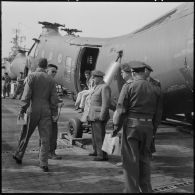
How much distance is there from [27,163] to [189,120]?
6227mm

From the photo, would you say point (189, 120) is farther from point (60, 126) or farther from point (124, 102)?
point (124, 102)

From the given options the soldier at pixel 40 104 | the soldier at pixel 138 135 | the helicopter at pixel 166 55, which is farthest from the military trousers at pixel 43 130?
the helicopter at pixel 166 55

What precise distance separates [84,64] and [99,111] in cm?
533

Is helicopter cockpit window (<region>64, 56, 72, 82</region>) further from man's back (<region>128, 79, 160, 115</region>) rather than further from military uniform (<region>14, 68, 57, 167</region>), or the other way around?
man's back (<region>128, 79, 160, 115</region>)

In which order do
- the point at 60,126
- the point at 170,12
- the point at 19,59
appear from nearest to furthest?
the point at 170,12
the point at 60,126
the point at 19,59

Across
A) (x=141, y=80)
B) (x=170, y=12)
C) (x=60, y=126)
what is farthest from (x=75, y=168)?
(x=60, y=126)

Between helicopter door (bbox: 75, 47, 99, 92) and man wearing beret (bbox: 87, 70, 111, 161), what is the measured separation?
4471 mm

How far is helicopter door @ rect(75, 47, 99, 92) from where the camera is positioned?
1172 cm

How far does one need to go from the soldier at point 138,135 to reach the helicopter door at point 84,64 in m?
7.06

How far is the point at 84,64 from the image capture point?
12203 millimetres

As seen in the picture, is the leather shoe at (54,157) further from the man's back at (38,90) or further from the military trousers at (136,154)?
the military trousers at (136,154)

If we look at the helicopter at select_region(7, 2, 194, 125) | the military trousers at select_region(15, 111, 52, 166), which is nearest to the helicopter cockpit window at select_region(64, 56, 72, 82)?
the helicopter at select_region(7, 2, 194, 125)

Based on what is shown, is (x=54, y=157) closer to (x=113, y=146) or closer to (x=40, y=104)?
(x=40, y=104)

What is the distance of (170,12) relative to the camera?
814 centimetres
